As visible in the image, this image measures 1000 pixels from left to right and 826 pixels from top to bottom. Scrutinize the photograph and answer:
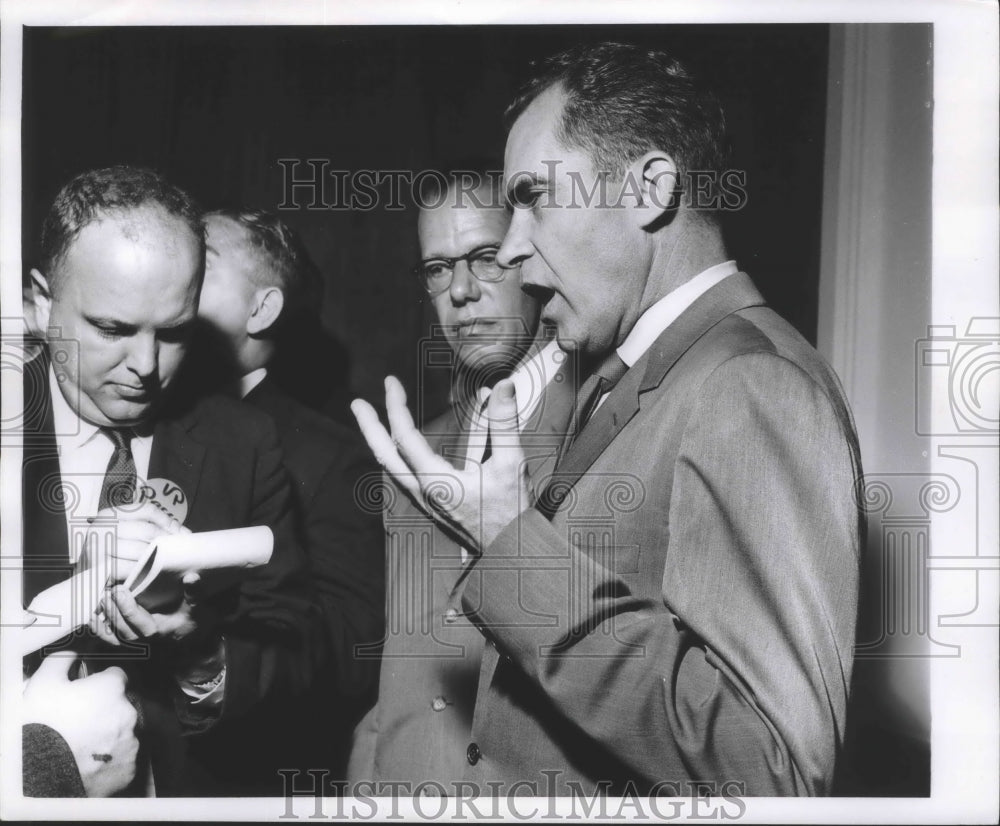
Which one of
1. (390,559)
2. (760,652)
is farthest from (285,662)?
(760,652)

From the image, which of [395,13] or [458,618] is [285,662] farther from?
[395,13]

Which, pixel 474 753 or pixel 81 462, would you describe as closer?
pixel 474 753

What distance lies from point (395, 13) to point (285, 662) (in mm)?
1589

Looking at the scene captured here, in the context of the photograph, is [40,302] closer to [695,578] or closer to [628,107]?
[628,107]

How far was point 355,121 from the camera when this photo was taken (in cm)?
268

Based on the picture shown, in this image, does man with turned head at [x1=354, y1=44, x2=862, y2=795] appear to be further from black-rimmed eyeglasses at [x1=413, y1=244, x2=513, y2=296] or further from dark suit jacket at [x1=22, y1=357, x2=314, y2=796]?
dark suit jacket at [x1=22, y1=357, x2=314, y2=796]

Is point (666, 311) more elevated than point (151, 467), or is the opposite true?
point (666, 311)

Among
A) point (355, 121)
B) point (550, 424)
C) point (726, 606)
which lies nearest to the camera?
point (726, 606)

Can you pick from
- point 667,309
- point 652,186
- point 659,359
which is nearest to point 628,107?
point 652,186

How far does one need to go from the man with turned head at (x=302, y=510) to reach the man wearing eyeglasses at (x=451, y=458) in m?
0.06

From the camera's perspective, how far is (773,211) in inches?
102

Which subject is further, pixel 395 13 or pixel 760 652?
pixel 395 13

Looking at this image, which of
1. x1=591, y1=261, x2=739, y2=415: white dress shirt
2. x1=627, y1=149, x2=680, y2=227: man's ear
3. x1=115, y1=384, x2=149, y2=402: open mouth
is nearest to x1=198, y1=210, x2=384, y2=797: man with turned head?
x1=115, y1=384, x2=149, y2=402: open mouth

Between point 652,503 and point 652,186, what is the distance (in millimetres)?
717
